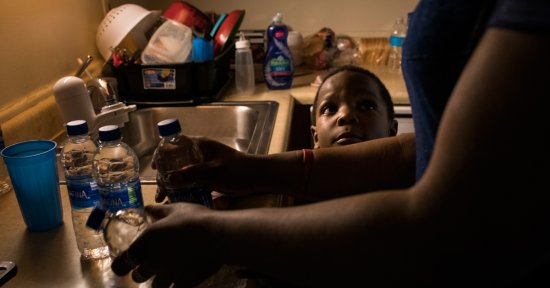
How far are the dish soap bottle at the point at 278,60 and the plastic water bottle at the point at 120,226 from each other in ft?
3.71

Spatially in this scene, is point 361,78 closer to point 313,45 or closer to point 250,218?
point 313,45

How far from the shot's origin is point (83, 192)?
0.78 metres

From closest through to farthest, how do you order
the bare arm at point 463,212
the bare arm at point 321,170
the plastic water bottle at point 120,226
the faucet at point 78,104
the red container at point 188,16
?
the bare arm at point 463,212 < the plastic water bottle at point 120,226 < the bare arm at point 321,170 < the faucet at point 78,104 < the red container at point 188,16

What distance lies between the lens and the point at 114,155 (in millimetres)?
849

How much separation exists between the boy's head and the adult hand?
2.54 ft

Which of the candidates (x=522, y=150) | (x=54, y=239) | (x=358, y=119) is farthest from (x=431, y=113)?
(x=358, y=119)

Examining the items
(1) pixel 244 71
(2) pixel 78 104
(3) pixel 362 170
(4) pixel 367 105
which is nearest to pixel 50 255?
(2) pixel 78 104

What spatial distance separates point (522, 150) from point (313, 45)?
1.73 metres

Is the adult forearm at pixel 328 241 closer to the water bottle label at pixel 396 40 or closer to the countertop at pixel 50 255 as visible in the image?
the countertop at pixel 50 255

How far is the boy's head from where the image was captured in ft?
4.34

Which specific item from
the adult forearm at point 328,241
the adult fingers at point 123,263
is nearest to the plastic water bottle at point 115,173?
the adult fingers at point 123,263

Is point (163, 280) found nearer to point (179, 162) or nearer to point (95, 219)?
point (95, 219)

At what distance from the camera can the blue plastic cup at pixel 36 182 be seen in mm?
816

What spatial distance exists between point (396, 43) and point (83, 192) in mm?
1552
